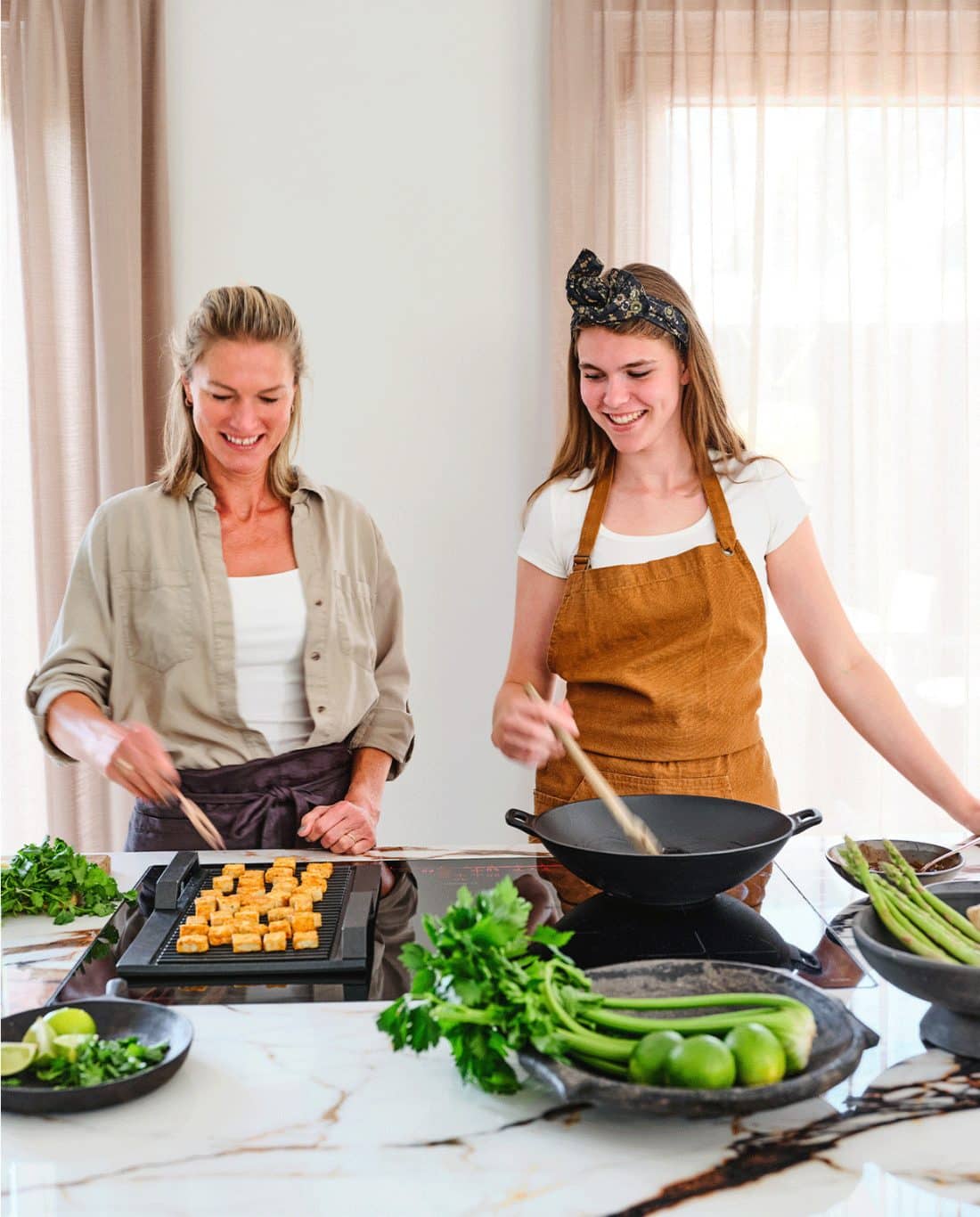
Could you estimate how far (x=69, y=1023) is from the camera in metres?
1.18

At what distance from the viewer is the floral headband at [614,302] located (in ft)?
7.38

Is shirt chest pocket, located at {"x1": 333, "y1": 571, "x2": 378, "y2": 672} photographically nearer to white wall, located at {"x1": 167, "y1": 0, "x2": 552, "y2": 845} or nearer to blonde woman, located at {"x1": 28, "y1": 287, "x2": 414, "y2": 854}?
blonde woman, located at {"x1": 28, "y1": 287, "x2": 414, "y2": 854}

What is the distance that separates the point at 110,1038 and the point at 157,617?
1.14 m

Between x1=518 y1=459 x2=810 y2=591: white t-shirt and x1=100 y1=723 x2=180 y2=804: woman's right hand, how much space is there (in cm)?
90

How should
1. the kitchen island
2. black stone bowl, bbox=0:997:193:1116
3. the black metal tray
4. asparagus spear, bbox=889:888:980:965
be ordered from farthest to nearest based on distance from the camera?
the black metal tray, asparagus spear, bbox=889:888:980:965, black stone bowl, bbox=0:997:193:1116, the kitchen island

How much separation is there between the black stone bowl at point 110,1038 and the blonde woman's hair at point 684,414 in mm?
1419

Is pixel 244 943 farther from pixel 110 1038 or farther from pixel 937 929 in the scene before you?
pixel 937 929

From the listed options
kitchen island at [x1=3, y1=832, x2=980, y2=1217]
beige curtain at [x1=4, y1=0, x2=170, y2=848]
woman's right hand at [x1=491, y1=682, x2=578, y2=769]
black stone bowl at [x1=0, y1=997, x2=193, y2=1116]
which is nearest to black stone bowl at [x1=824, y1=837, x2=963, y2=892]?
kitchen island at [x1=3, y1=832, x2=980, y2=1217]

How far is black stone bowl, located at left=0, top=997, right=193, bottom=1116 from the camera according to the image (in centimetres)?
109

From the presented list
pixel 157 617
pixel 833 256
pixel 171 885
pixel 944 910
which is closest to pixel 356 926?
pixel 171 885

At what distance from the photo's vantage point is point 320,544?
2.36 metres

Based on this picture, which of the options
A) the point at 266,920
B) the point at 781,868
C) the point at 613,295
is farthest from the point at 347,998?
the point at 613,295

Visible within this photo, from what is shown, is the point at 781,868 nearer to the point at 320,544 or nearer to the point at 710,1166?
the point at 710,1166

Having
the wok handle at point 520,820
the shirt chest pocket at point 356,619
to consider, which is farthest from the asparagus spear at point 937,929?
the shirt chest pocket at point 356,619
